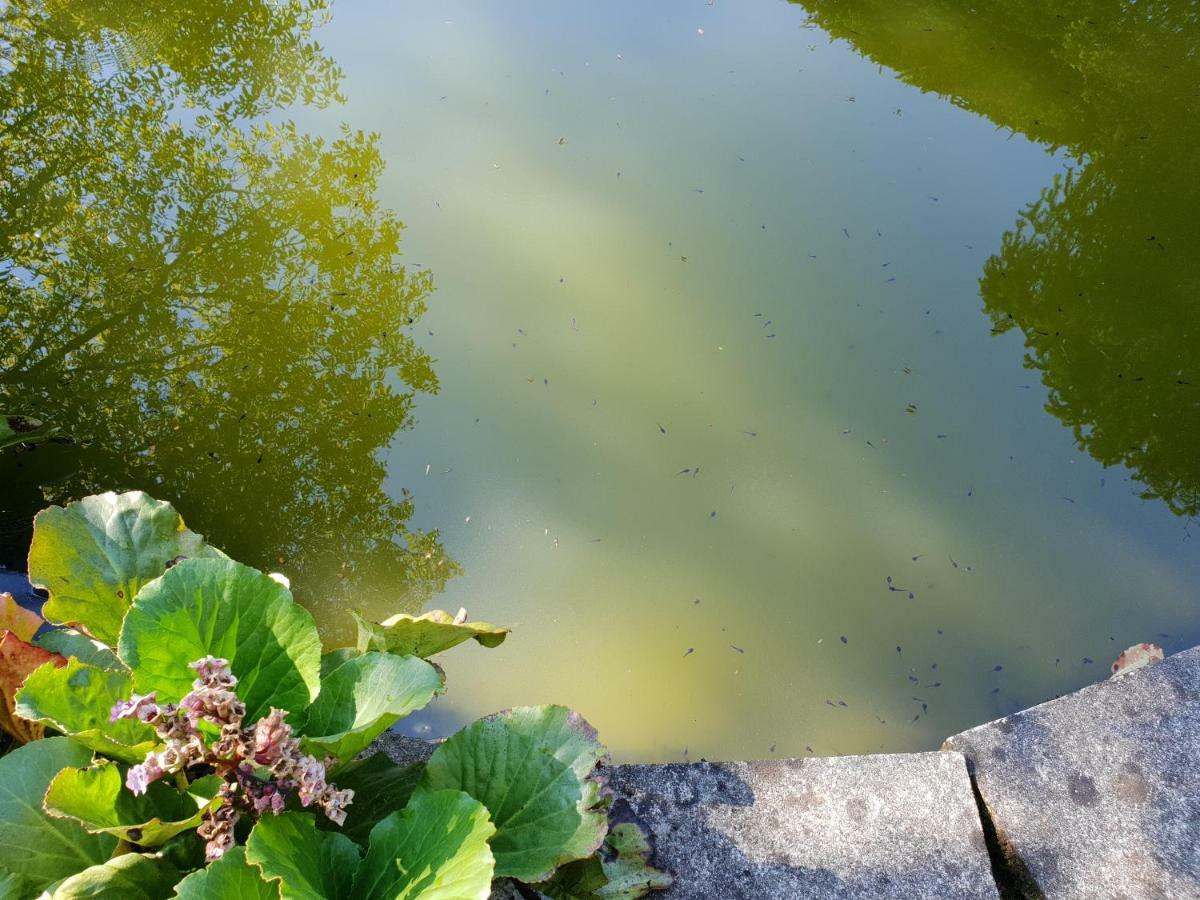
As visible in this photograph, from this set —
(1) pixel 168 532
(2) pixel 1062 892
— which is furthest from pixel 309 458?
(2) pixel 1062 892

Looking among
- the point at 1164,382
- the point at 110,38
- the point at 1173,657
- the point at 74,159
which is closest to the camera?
the point at 1173,657

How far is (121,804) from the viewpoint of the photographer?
0.96m

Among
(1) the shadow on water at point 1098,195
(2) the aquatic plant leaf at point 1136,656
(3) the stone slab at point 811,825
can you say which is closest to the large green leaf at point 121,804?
(3) the stone slab at point 811,825

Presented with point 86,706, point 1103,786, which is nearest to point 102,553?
→ point 86,706

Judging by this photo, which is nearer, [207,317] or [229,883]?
[229,883]

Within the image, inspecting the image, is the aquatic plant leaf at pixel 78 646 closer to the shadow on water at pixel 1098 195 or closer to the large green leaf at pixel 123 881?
the large green leaf at pixel 123 881

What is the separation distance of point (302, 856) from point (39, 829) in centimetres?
31

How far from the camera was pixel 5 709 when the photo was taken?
1118mm

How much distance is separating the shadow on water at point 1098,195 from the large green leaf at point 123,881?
2.28m

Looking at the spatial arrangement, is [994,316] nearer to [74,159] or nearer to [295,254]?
[295,254]

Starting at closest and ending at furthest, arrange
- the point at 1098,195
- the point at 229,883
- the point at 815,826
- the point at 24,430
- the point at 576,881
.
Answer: the point at 229,883, the point at 576,881, the point at 815,826, the point at 24,430, the point at 1098,195

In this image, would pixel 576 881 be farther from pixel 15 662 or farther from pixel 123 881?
pixel 15 662

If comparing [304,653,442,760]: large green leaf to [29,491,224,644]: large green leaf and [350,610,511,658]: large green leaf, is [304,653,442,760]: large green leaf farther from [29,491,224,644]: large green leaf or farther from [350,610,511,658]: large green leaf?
[29,491,224,644]: large green leaf

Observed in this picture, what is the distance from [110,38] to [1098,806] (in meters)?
3.82
